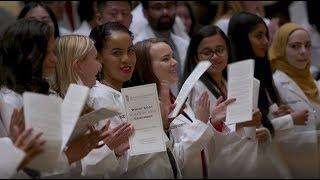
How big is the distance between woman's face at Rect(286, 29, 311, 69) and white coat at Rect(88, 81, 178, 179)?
221cm

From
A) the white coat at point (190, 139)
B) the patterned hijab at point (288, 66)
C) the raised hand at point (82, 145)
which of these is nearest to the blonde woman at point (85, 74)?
the raised hand at point (82, 145)

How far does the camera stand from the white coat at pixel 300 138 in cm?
315

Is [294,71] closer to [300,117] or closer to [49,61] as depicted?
[300,117]

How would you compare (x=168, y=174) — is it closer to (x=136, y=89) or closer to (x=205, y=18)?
(x=136, y=89)

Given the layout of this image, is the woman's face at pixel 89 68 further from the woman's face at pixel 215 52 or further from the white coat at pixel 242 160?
the woman's face at pixel 215 52

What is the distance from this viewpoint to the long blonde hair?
13.1 ft

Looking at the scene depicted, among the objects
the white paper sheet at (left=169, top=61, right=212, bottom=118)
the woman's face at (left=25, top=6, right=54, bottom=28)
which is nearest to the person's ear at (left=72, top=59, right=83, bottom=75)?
the white paper sheet at (left=169, top=61, right=212, bottom=118)

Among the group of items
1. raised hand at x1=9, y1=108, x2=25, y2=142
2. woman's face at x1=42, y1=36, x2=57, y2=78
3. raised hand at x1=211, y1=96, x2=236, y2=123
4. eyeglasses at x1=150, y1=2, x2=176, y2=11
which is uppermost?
woman's face at x1=42, y1=36, x2=57, y2=78

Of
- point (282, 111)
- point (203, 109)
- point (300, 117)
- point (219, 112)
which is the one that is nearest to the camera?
point (203, 109)

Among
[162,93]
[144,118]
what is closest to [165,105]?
[162,93]

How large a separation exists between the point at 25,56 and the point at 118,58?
0.86 m

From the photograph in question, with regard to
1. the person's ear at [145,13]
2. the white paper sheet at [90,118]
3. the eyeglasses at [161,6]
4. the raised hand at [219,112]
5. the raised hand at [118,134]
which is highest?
the eyeglasses at [161,6]

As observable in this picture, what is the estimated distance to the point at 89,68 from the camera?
406 cm

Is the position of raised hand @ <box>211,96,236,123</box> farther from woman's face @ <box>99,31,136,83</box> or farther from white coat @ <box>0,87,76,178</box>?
white coat @ <box>0,87,76,178</box>
